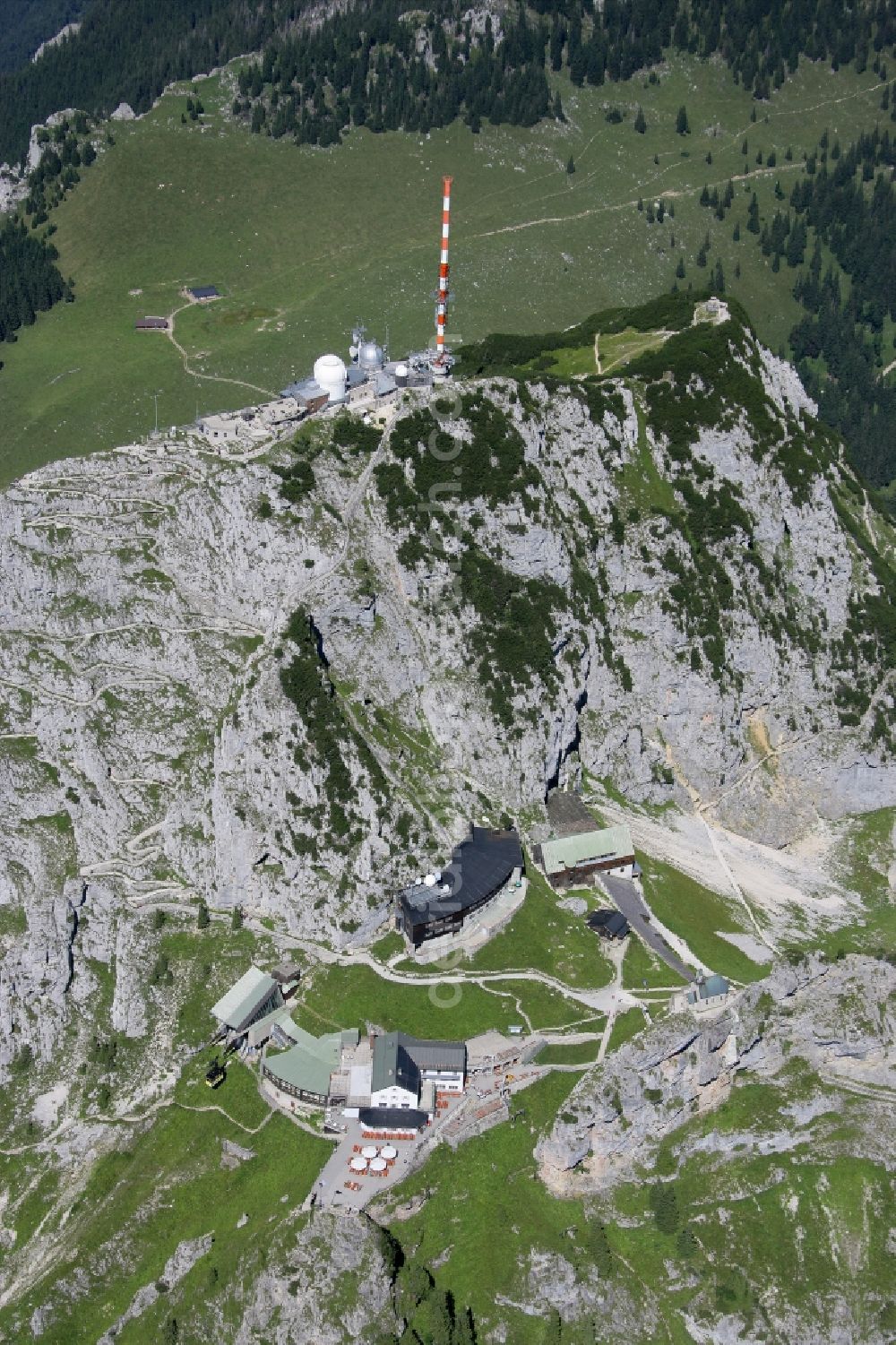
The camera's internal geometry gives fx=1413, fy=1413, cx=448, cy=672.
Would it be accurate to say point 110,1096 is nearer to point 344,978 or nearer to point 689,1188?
point 344,978

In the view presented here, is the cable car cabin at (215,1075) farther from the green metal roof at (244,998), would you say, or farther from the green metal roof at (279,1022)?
the green metal roof at (279,1022)

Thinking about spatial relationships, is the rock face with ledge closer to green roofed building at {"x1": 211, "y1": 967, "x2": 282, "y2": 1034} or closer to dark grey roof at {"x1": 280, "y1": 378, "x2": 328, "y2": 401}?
green roofed building at {"x1": 211, "y1": 967, "x2": 282, "y2": 1034}

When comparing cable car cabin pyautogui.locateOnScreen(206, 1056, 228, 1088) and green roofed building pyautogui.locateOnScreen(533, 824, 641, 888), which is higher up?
cable car cabin pyautogui.locateOnScreen(206, 1056, 228, 1088)

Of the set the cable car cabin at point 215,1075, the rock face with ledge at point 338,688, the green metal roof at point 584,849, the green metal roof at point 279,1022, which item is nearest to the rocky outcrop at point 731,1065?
the green metal roof at point 584,849

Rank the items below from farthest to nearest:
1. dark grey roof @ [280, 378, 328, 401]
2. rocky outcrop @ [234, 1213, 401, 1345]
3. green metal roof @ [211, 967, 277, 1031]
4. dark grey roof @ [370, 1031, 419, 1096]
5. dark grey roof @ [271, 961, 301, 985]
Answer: dark grey roof @ [280, 378, 328, 401], dark grey roof @ [271, 961, 301, 985], green metal roof @ [211, 967, 277, 1031], dark grey roof @ [370, 1031, 419, 1096], rocky outcrop @ [234, 1213, 401, 1345]

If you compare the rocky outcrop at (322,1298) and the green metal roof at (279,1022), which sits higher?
the green metal roof at (279,1022)

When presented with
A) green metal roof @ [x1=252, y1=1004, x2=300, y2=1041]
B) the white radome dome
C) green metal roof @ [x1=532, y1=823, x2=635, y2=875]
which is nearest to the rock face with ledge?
green metal roof @ [x1=532, y1=823, x2=635, y2=875]
